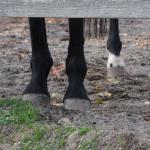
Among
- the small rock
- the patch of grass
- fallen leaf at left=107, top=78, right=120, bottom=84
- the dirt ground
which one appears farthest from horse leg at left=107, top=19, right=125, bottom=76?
the small rock

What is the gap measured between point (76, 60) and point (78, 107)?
0.32 metres

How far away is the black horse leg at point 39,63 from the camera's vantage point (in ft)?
14.5

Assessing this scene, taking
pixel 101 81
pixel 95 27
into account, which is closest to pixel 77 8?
pixel 101 81

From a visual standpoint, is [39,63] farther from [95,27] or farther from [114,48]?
[114,48]

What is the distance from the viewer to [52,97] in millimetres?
4652

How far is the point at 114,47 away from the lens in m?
5.95

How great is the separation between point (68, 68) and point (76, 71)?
0.22ft

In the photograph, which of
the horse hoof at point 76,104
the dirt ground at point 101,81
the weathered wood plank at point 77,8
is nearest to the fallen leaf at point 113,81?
the dirt ground at point 101,81

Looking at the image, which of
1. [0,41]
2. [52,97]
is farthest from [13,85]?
[0,41]

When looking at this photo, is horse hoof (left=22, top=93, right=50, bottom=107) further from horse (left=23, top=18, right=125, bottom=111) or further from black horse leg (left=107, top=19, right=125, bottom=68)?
black horse leg (left=107, top=19, right=125, bottom=68)

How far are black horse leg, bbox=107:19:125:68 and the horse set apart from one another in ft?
4.52

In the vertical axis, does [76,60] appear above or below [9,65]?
above

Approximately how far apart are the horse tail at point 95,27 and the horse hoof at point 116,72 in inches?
13.3

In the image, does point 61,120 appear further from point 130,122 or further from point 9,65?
point 9,65
